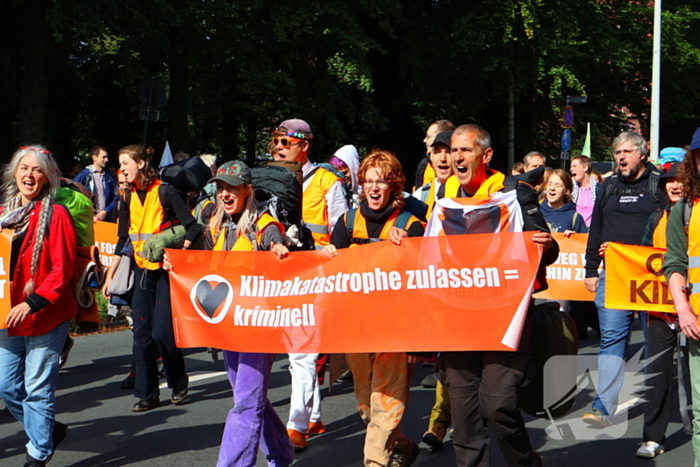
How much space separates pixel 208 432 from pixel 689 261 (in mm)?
3422

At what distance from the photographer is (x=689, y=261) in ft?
13.7

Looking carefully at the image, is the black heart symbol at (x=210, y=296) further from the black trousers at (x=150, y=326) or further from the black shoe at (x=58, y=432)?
the black trousers at (x=150, y=326)

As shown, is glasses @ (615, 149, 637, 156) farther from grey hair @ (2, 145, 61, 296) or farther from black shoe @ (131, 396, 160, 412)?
black shoe @ (131, 396, 160, 412)

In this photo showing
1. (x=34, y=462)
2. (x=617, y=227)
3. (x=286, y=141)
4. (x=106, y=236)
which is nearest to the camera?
(x=34, y=462)

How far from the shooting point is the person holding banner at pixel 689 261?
409 centimetres

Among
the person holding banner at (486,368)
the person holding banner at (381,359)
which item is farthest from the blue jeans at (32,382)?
the person holding banner at (486,368)

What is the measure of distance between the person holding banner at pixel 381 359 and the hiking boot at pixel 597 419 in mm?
1747

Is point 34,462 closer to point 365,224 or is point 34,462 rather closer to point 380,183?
point 365,224

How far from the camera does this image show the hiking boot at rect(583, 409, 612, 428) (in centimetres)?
610

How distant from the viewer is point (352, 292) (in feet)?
15.2

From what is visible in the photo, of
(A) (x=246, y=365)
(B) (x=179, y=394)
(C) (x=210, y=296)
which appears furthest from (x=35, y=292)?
(B) (x=179, y=394)

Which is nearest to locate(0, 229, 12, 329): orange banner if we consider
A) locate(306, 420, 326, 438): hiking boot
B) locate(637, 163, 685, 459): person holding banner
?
locate(306, 420, 326, 438): hiking boot

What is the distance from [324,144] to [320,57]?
3.30 m

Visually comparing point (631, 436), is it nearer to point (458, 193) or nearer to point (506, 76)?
point (458, 193)
